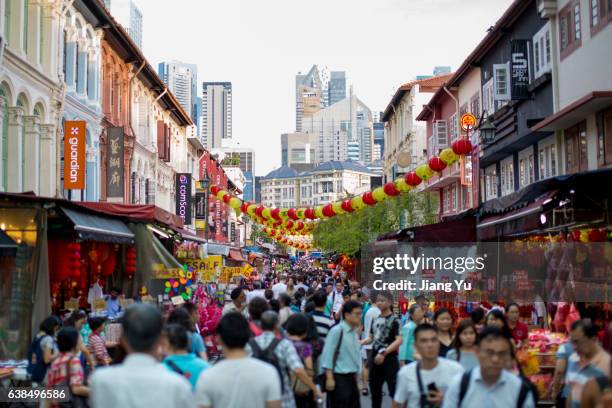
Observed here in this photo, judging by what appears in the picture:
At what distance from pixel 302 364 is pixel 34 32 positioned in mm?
17250

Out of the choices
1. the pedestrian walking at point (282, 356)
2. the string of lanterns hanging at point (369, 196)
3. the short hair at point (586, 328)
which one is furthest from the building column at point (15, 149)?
the short hair at point (586, 328)

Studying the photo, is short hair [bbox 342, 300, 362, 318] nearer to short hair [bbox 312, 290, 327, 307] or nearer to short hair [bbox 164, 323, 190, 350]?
short hair [bbox 312, 290, 327, 307]

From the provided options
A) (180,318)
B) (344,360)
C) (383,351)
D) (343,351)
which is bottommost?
(383,351)

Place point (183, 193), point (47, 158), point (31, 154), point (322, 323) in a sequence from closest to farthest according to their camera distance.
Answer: point (322, 323) → point (31, 154) → point (47, 158) → point (183, 193)

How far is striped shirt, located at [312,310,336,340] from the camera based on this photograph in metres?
12.0

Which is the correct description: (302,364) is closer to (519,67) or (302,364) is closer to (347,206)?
(519,67)

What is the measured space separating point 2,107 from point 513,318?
14.2 m

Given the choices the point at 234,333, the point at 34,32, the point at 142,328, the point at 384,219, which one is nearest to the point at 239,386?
the point at 234,333

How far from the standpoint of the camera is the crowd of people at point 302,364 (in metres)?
4.86

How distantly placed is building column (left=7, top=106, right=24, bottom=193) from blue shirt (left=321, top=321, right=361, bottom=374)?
1422 cm

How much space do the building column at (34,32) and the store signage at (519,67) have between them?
14.3 metres

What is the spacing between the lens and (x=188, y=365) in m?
7.22

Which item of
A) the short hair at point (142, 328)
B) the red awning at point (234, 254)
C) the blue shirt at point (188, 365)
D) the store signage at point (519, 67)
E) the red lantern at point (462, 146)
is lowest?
the blue shirt at point (188, 365)

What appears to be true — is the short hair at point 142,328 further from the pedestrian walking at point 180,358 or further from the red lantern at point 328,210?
the red lantern at point 328,210
